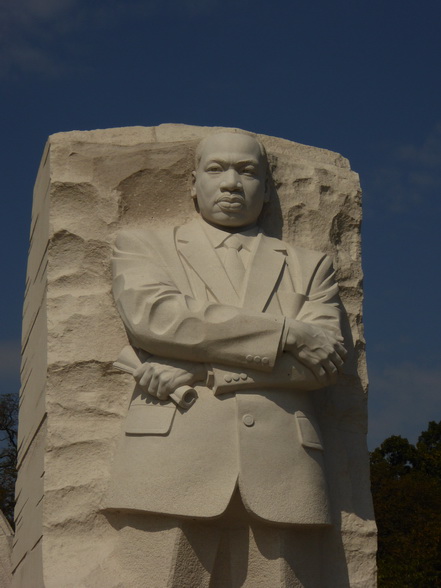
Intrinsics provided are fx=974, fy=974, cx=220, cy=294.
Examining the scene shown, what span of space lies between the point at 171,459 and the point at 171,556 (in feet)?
1.65

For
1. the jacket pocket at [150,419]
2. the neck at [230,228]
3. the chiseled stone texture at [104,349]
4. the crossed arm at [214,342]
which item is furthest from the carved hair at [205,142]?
the jacket pocket at [150,419]

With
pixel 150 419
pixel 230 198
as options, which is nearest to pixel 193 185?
pixel 230 198

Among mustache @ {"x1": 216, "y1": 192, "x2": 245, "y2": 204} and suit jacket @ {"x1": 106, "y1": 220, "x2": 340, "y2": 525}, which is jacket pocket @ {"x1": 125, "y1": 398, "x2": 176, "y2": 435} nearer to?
suit jacket @ {"x1": 106, "y1": 220, "x2": 340, "y2": 525}

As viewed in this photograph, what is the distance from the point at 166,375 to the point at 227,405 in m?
0.38

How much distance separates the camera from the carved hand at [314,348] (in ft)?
17.8

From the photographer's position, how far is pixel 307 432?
17.9 ft

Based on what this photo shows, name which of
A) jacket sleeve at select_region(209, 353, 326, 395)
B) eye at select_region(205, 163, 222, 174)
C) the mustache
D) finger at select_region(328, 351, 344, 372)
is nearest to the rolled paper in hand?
jacket sleeve at select_region(209, 353, 326, 395)

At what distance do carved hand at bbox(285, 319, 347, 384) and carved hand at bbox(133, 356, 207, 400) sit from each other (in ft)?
1.73

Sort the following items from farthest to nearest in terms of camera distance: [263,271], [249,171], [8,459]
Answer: [8,459]
[249,171]
[263,271]

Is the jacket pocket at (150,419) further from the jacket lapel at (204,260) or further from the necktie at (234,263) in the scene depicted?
the necktie at (234,263)

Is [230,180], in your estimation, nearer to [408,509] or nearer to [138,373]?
[138,373]

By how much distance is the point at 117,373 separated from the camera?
19.3ft

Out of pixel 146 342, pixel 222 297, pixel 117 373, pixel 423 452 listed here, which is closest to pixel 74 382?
pixel 117 373

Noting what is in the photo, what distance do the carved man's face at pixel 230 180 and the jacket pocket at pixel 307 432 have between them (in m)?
1.32
